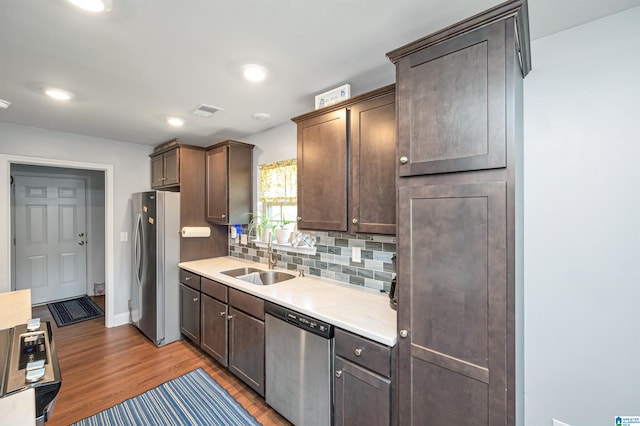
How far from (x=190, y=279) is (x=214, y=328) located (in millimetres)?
669

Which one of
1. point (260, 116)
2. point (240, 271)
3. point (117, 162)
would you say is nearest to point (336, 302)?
point (240, 271)

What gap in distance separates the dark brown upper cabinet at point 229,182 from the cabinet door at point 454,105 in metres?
2.30

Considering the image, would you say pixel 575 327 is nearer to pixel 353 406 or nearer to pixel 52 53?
pixel 353 406

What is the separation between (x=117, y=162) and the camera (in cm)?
373

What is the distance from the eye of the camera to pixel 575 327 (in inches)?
57.0

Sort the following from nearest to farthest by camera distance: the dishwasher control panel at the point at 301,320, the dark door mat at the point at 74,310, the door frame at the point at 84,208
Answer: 1. the dishwasher control panel at the point at 301,320
2. the dark door mat at the point at 74,310
3. the door frame at the point at 84,208

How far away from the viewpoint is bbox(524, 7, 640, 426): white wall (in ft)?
4.33

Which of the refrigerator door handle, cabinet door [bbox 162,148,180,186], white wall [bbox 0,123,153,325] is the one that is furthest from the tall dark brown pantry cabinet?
white wall [bbox 0,123,153,325]

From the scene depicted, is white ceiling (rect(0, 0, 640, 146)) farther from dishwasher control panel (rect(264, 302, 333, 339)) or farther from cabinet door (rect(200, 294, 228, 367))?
cabinet door (rect(200, 294, 228, 367))

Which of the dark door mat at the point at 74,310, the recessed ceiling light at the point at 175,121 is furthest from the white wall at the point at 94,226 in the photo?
the recessed ceiling light at the point at 175,121

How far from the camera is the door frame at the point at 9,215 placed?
2969mm

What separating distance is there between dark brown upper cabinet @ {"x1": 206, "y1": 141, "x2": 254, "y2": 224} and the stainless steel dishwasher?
58.4 inches

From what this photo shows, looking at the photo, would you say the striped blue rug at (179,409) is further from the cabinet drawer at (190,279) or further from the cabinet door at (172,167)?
the cabinet door at (172,167)

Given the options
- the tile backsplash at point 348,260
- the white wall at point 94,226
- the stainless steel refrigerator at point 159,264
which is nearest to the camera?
the tile backsplash at point 348,260
